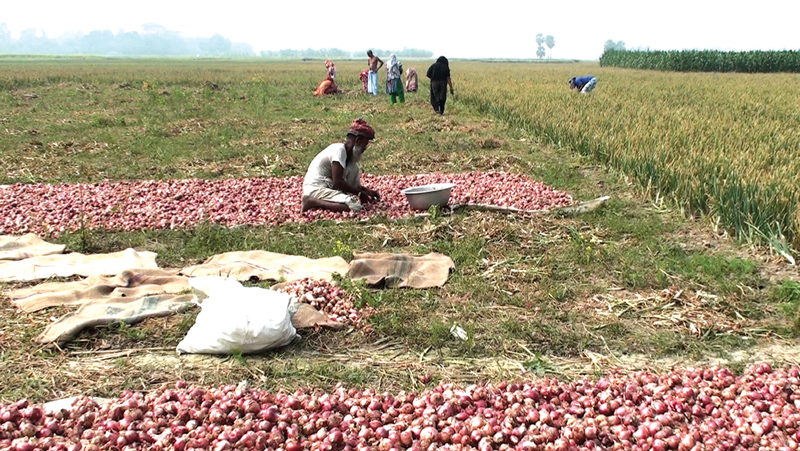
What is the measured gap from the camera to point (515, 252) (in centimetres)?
520

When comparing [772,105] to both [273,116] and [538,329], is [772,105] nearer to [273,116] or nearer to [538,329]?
[273,116]

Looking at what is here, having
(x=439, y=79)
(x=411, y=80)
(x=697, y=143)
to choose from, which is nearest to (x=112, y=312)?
(x=697, y=143)

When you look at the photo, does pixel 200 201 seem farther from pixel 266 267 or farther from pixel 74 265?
pixel 266 267

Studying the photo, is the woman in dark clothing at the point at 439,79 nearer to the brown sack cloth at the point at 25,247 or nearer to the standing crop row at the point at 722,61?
the brown sack cloth at the point at 25,247

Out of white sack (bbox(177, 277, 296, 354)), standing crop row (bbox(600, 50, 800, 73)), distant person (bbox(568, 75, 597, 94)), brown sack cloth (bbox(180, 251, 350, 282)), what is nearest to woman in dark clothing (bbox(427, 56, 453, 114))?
distant person (bbox(568, 75, 597, 94))

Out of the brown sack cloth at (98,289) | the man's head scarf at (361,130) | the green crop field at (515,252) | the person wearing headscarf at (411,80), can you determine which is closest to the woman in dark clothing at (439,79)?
the green crop field at (515,252)

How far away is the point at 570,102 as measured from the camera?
14.2 metres

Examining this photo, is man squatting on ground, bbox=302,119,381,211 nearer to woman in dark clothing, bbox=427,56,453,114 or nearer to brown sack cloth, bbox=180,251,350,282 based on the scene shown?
brown sack cloth, bbox=180,251,350,282

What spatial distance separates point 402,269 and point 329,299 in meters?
0.73

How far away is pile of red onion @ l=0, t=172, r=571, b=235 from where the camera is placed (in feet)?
20.2

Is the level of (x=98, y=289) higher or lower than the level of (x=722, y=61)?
lower

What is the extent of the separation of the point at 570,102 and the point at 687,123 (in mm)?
4459

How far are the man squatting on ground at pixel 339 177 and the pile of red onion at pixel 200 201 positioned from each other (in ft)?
0.42

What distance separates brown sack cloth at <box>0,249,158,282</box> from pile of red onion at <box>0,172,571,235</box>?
80 centimetres
